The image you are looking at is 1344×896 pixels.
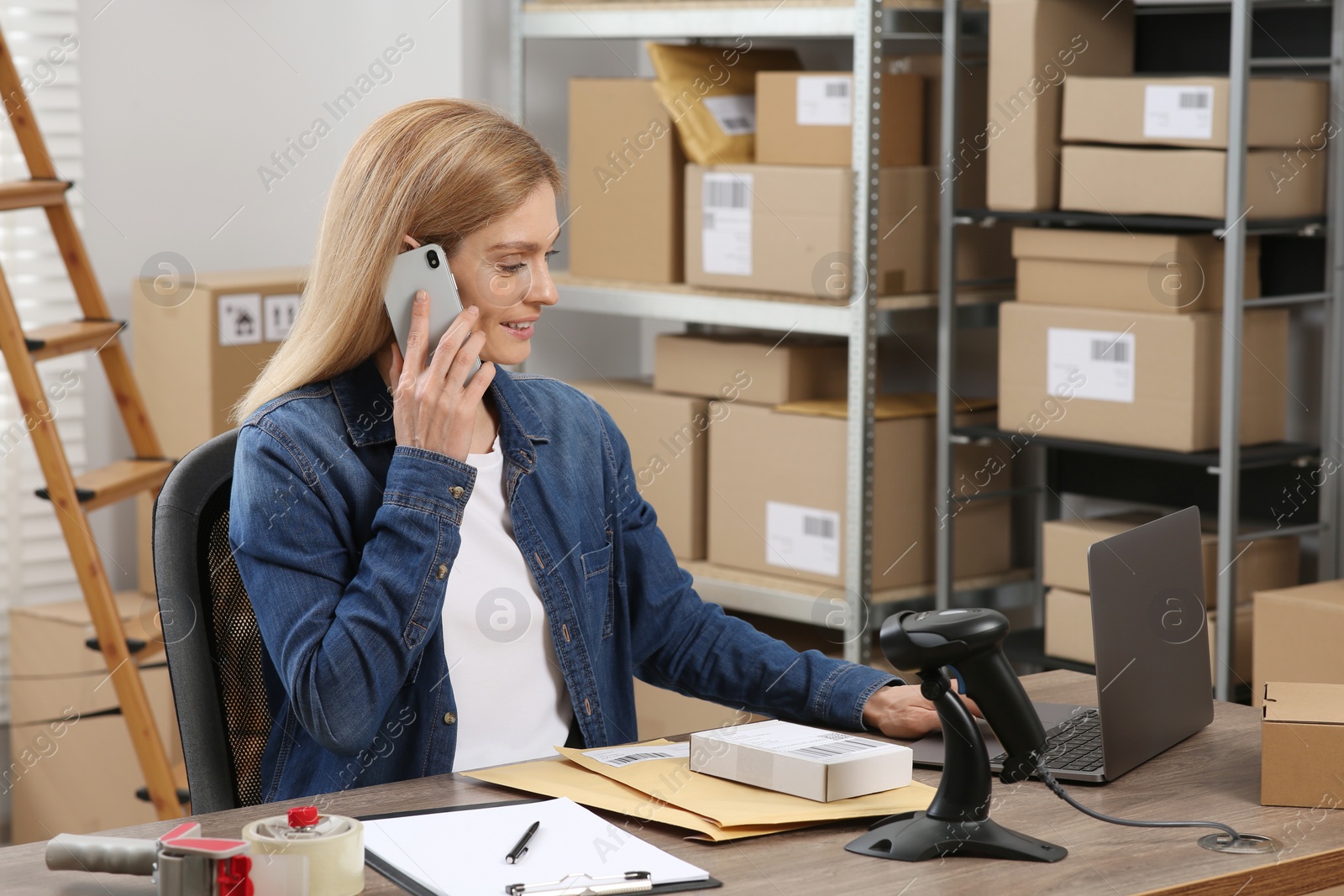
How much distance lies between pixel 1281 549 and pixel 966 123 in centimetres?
104

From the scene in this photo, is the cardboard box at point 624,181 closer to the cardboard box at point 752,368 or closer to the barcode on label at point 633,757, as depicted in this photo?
the cardboard box at point 752,368

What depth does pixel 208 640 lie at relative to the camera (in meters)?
1.56

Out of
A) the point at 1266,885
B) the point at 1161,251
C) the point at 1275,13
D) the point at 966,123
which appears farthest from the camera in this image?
the point at 966,123

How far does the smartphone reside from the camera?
1599 millimetres

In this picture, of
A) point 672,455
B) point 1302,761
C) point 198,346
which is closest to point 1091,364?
point 672,455

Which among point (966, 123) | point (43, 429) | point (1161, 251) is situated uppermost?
point (966, 123)

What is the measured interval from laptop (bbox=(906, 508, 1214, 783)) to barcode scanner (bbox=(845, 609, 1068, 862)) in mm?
176

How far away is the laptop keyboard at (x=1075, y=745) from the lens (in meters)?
1.43

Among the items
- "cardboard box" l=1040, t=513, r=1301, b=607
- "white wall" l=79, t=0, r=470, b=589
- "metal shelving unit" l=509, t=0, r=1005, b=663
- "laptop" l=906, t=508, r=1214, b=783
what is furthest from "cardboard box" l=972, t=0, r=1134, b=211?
"laptop" l=906, t=508, r=1214, b=783

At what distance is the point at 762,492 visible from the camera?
3.21 m

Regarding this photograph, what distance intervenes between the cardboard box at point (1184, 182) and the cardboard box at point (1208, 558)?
589 mm

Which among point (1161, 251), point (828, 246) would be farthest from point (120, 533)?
point (1161, 251)

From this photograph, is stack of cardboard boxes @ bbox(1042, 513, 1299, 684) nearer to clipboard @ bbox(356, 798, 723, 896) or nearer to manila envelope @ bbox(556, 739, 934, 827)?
manila envelope @ bbox(556, 739, 934, 827)

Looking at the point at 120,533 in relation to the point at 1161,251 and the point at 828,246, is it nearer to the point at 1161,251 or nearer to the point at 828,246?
the point at 828,246
